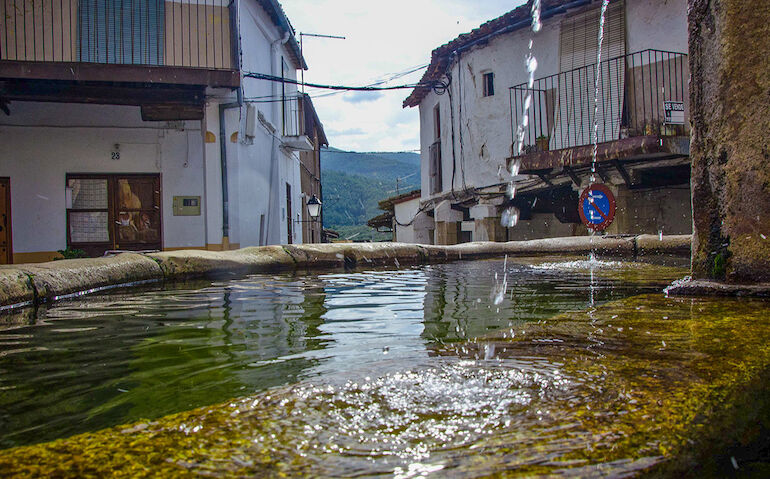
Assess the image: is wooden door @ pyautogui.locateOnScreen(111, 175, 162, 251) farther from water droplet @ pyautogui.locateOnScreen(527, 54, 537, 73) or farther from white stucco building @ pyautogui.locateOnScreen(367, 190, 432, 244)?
white stucco building @ pyautogui.locateOnScreen(367, 190, 432, 244)

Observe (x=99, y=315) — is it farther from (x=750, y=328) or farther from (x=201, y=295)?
(x=750, y=328)

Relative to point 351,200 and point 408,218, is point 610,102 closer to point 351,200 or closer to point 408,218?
point 408,218

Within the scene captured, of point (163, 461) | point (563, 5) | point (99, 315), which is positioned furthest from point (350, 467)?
point (563, 5)

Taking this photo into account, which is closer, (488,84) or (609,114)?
(609,114)

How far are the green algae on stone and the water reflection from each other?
0.77 ft

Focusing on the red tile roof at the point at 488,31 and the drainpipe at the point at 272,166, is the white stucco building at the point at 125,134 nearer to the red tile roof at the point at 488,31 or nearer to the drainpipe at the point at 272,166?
the drainpipe at the point at 272,166

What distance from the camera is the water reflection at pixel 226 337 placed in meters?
1.70

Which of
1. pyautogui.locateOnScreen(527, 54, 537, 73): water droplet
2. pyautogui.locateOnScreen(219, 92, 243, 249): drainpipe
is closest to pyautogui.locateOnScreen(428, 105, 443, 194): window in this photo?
pyautogui.locateOnScreen(527, 54, 537, 73): water droplet

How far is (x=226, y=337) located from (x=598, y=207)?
8990 millimetres

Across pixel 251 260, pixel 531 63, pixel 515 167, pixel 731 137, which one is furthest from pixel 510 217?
pixel 731 137

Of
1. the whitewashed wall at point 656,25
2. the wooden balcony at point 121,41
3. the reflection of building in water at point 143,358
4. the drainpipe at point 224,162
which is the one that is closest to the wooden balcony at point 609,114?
the whitewashed wall at point 656,25

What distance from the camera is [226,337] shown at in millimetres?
2738

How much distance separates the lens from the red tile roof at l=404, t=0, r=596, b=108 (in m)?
12.2

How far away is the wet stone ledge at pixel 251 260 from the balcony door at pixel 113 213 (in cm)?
560
